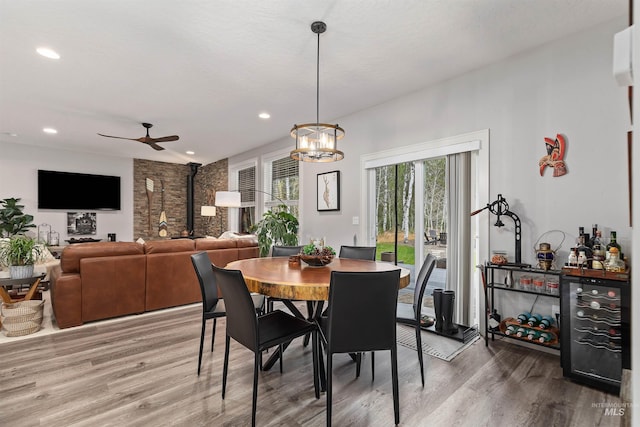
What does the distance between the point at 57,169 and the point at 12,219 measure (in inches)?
50.9

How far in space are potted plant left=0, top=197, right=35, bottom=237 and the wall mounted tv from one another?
401 millimetres

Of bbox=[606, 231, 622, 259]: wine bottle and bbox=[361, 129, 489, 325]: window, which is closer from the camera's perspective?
bbox=[606, 231, 622, 259]: wine bottle

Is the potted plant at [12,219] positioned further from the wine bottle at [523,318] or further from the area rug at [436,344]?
the wine bottle at [523,318]

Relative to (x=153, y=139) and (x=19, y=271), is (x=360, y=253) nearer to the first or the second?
(x=19, y=271)

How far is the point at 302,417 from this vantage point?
183 cm

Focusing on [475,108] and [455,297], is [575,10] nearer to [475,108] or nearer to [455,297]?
[475,108]

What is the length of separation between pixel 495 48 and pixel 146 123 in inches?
188

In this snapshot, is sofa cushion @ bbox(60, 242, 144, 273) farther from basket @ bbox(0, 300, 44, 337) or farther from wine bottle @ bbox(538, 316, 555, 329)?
wine bottle @ bbox(538, 316, 555, 329)

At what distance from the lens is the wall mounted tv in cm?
641

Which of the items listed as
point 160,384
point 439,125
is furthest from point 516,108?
point 160,384

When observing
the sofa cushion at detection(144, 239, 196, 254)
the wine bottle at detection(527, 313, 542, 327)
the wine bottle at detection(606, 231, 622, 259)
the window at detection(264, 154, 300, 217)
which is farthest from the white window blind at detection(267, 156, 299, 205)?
the wine bottle at detection(606, 231, 622, 259)

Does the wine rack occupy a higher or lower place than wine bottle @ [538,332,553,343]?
higher

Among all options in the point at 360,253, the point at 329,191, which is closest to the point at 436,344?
the point at 360,253

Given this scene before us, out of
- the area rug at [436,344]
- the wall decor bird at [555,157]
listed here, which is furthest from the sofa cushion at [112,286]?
the wall decor bird at [555,157]
